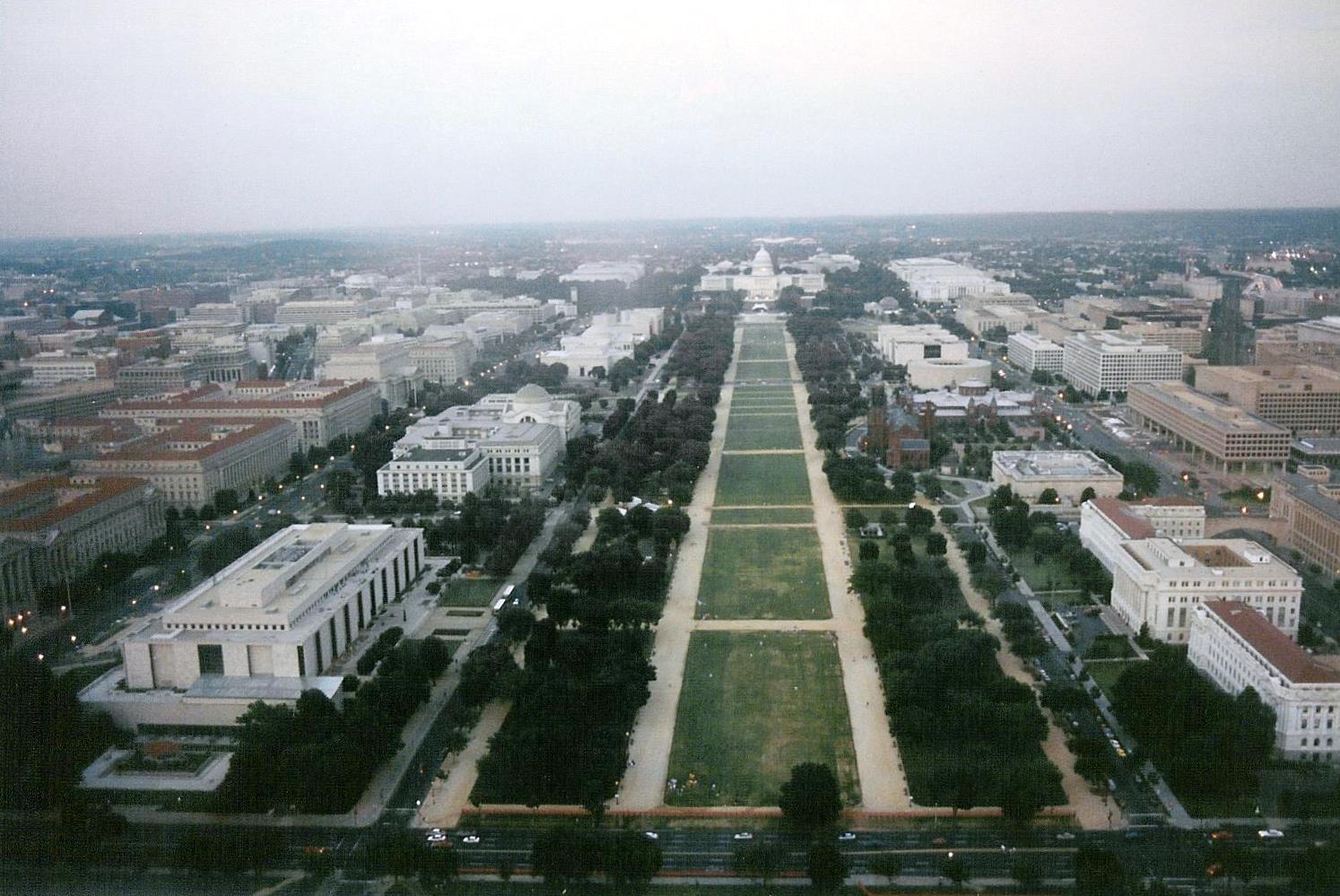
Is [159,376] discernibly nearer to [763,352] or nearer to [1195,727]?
[763,352]

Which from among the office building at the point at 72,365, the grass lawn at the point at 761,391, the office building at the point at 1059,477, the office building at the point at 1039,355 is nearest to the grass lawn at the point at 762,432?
the grass lawn at the point at 761,391

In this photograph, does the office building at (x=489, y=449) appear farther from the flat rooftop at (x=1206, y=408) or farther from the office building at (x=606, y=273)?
the office building at (x=606, y=273)

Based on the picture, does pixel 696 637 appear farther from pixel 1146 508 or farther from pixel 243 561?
pixel 1146 508

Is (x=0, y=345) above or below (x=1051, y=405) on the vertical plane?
above

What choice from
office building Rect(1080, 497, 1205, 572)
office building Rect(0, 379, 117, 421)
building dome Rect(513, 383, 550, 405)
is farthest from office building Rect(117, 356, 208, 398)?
office building Rect(1080, 497, 1205, 572)

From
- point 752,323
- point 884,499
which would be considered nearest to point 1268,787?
point 884,499

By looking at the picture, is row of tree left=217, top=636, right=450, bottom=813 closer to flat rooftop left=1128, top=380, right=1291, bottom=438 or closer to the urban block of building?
flat rooftop left=1128, top=380, right=1291, bottom=438

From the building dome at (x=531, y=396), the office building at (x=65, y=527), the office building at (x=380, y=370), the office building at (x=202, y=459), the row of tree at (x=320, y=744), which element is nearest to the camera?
the row of tree at (x=320, y=744)
